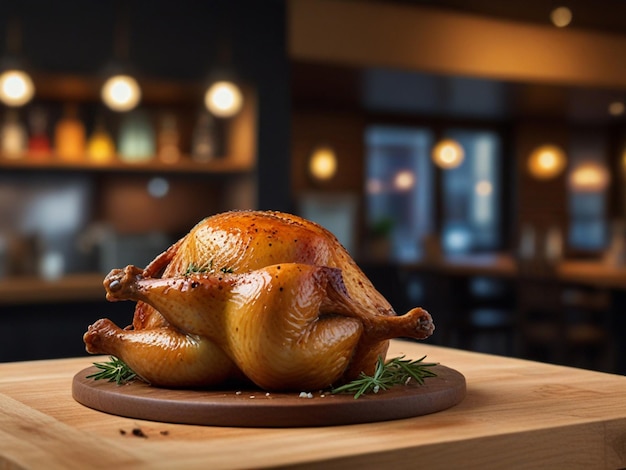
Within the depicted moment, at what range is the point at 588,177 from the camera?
11.6 metres

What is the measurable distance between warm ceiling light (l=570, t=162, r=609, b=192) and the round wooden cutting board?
36.2ft

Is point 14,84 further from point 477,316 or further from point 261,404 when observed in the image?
point 477,316

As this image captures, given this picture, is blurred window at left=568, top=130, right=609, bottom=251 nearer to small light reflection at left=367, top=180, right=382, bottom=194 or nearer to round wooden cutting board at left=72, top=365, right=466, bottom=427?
small light reflection at left=367, top=180, right=382, bottom=194

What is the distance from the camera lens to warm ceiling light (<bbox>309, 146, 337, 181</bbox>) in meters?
9.60

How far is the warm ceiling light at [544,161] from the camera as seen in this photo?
1100 centimetres

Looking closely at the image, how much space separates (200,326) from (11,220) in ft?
16.2

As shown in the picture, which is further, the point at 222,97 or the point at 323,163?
the point at 323,163

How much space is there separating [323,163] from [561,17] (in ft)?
10.2

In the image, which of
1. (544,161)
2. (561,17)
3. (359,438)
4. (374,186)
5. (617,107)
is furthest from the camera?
(544,161)

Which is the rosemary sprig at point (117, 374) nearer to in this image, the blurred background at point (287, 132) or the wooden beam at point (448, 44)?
the blurred background at point (287, 132)

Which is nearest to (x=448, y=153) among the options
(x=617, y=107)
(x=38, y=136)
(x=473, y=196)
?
(x=473, y=196)

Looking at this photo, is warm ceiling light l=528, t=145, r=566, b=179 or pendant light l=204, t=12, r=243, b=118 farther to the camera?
warm ceiling light l=528, t=145, r=566, b=179

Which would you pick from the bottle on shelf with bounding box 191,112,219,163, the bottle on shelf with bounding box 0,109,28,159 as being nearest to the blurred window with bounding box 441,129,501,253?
the bottle on shelf with bounding box 191,112,219,163

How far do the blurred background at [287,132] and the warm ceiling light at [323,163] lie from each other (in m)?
0.02
